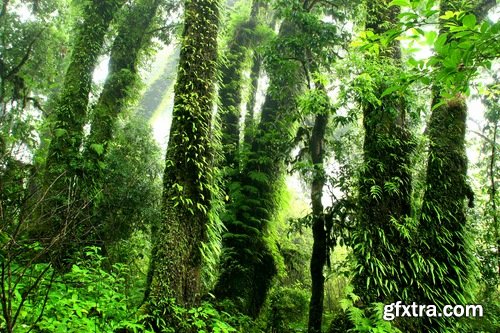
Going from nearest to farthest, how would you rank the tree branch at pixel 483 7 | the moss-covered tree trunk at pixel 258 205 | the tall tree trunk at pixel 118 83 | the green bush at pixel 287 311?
the tree branch at pixel 483 7, the green bush at pixel 287 311, the moss-covered tree trunk at pixel 258 205, the tall tree trunk at pixel 118 83

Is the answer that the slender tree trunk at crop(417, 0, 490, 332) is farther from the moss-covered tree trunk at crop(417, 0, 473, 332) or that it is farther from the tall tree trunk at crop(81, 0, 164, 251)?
the tall tree trunk at crop(81, 0, 164, 251)

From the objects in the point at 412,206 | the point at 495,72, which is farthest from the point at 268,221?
the point at 495,72

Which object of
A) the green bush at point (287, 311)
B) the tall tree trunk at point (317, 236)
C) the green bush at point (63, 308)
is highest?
the tall tree trunk at point (317, 236)

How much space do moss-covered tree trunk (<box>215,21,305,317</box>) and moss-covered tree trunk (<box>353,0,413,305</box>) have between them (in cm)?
226

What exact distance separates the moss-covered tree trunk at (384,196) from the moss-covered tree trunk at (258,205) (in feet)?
7.40

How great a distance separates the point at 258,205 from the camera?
9.16 m

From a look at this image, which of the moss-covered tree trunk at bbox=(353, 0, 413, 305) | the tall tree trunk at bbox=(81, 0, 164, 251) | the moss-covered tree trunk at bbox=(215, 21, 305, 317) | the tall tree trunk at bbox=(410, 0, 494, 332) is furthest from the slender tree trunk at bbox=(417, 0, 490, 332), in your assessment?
the tall tree trunk at bbox=(81, 0, 164, 251)

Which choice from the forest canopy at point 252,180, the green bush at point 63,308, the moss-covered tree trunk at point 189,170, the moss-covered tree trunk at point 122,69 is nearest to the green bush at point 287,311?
the forest canopy at point 252,180

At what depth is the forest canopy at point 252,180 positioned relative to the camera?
11.3 feet

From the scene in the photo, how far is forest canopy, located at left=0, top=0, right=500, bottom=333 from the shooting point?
3.43 metres

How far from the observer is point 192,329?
4.28m

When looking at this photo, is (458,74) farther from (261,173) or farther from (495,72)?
(495,72)

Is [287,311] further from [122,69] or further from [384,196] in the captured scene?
[122,69]

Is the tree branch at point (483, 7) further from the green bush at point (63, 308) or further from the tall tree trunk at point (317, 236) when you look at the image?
the green bush at point (63, 308)
